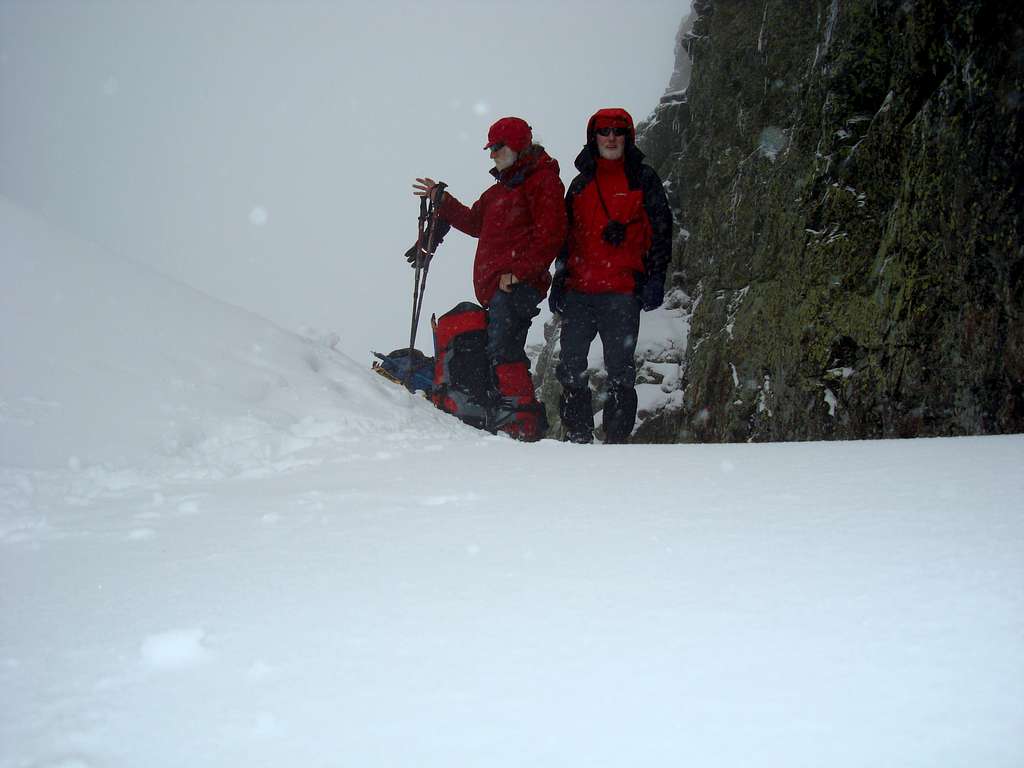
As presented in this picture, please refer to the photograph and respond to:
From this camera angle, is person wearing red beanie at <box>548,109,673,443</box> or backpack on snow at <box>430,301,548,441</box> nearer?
person wearing red beanie at <box>548,109,673,443</box>

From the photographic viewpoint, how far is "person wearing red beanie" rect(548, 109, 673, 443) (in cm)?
403

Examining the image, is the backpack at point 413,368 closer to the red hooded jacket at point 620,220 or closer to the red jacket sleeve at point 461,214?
the red jacket sleeve at point 461,214

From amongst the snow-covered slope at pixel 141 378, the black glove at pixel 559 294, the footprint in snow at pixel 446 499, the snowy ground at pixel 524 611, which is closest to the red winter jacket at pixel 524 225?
the black glove at pixel 559 294

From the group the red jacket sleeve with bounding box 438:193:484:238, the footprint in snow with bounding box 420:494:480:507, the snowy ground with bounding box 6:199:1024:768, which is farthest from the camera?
the red jacket sleeve with bounding box 438:193:484:238

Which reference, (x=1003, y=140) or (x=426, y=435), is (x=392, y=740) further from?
(x=1003, y=140)

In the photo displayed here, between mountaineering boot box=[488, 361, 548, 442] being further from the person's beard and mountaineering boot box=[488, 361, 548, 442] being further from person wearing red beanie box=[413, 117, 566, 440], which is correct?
the person's beard

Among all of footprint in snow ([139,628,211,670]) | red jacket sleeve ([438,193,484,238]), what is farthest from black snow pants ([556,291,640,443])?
footprint in snow ([139,628,211,670])

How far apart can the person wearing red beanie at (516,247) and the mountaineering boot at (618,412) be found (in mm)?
633

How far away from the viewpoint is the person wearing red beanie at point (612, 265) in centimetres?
403

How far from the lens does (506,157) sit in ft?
14.0

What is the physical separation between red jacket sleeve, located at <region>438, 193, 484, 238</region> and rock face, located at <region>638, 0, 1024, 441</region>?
8.37ft

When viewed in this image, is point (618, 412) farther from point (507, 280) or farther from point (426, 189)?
point (426, 189)

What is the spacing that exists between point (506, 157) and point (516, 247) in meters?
0.61

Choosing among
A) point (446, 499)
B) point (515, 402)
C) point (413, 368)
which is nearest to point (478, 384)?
point (515, 402)
